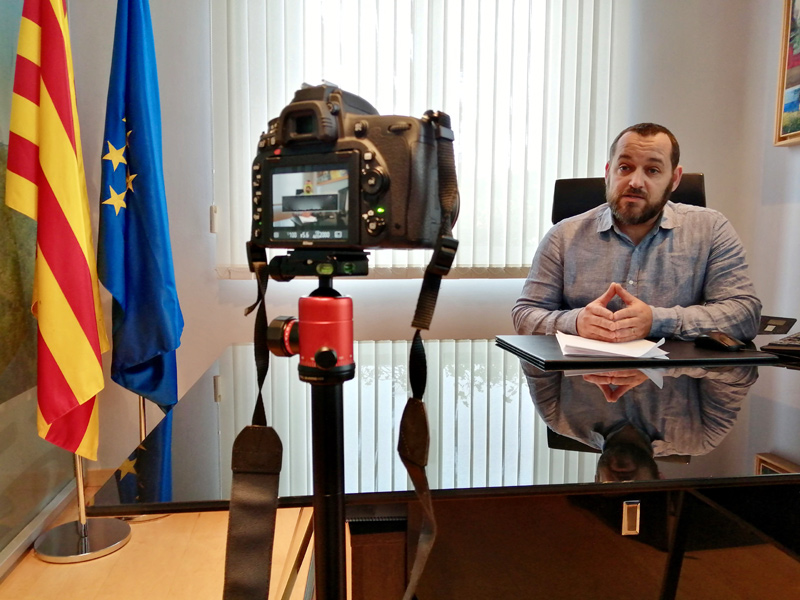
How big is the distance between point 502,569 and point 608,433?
9.5 inches

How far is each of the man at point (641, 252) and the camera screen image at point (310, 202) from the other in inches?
49.1

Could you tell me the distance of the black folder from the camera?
122 centimetres

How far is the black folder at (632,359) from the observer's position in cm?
122

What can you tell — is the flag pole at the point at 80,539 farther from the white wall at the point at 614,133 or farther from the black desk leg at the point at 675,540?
the black desk leg at the point at 675,540

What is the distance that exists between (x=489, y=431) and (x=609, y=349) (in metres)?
0.60

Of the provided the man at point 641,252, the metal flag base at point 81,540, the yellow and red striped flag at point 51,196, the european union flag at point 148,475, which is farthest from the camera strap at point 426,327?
the metal flag base at point 81,540

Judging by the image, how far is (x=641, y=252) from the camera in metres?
1.85

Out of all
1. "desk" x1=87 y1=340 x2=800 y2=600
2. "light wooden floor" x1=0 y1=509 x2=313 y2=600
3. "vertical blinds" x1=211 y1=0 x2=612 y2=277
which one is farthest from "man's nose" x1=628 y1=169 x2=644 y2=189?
"light wooden floor" x1=0 y1=509 x2=313 y2=600

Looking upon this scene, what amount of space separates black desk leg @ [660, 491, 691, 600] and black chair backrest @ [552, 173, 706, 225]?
1439 millimetres

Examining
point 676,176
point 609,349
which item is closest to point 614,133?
point 676,176

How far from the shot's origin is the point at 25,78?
1510mm

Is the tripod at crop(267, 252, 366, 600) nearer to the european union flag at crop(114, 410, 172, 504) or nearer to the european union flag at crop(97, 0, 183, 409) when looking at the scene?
the european union flag at crop(114, 410, 172, 504)

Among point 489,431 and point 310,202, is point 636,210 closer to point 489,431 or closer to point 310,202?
point 489,431

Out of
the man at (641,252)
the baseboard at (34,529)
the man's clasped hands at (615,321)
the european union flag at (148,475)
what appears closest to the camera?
the european union flag at (148,475)
